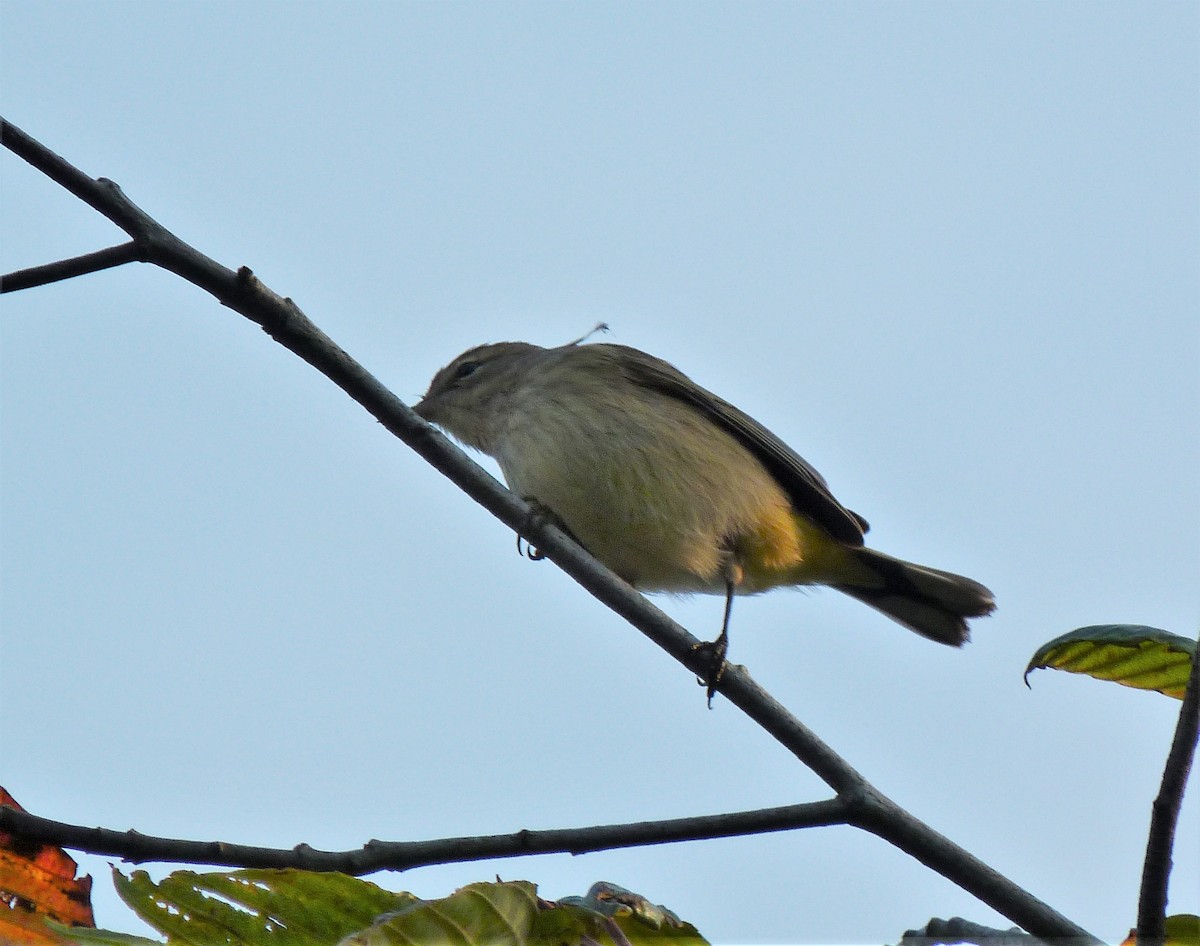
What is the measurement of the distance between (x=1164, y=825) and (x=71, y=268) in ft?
8.39

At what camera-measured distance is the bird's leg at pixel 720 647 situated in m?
3.83

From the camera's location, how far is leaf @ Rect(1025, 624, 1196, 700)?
108 inches

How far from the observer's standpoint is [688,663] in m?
3.75

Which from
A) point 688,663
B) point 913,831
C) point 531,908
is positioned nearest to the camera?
point 531,908

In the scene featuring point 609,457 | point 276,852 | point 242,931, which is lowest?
point 242,931

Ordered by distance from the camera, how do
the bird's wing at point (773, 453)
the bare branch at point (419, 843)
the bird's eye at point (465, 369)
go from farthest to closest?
the bird's eye at point (465, 369), the bird's wing at point (773, 453), the bare branch at point (419, 843)

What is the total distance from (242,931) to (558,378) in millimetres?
4224

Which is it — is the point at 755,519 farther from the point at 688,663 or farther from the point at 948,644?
the point at 688,663

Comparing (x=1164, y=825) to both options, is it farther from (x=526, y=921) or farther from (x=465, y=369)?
(x=465, y=369)

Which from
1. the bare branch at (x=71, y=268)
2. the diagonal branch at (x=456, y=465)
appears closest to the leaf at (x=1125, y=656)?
the diagonal branch at (x=456, y=465)

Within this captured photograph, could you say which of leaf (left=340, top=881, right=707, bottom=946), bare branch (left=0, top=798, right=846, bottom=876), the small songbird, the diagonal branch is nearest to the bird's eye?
the small songbird

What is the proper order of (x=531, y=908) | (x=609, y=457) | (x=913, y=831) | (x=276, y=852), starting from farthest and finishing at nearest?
1. (x=609, y=457)
2. (x=913, y=831)
3. (x=276, y=852)
4. (x=531, y=908)

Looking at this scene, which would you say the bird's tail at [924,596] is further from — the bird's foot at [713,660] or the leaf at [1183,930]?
the leaf at [1183,930]

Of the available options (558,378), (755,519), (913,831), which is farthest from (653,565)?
(913,831)
